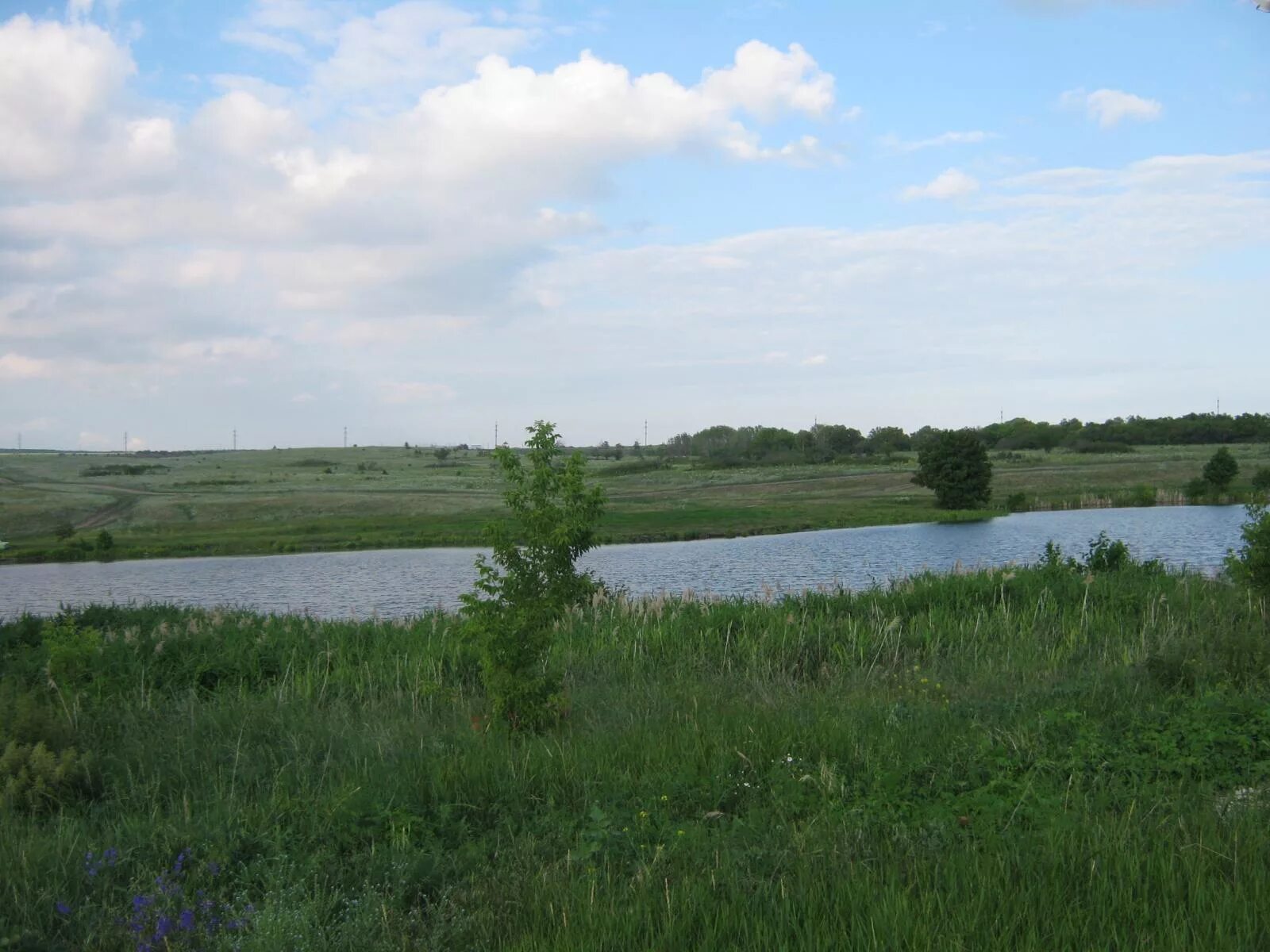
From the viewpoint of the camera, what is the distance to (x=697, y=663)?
35.7 feet

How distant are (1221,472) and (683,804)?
55000mm

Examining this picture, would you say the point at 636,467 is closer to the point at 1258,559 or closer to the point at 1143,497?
the point at 1143,497

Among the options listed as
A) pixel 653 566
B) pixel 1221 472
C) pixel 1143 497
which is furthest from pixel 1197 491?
pixel 653 566

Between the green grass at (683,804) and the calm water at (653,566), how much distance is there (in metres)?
13.0

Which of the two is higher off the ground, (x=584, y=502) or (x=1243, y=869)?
(x=584, y=502)

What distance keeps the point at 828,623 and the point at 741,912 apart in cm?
907

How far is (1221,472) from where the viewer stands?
51.0 meters

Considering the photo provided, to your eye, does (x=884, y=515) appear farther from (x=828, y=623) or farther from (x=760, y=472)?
(x=828, y=623)

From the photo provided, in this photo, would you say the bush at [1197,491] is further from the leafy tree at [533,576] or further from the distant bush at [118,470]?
the distant bush at [118,470]

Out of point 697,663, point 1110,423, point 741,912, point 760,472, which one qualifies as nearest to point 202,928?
point 741,912

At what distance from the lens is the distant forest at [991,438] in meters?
92.8

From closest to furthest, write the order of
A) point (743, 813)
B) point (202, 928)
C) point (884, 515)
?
point (202, 928)
point (743, 813)
point (884, 515)

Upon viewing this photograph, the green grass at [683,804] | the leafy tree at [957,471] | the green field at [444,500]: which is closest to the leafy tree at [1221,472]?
the green field at [444,500]

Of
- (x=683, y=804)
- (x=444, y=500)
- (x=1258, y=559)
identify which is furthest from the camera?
(x=444, y=500)
